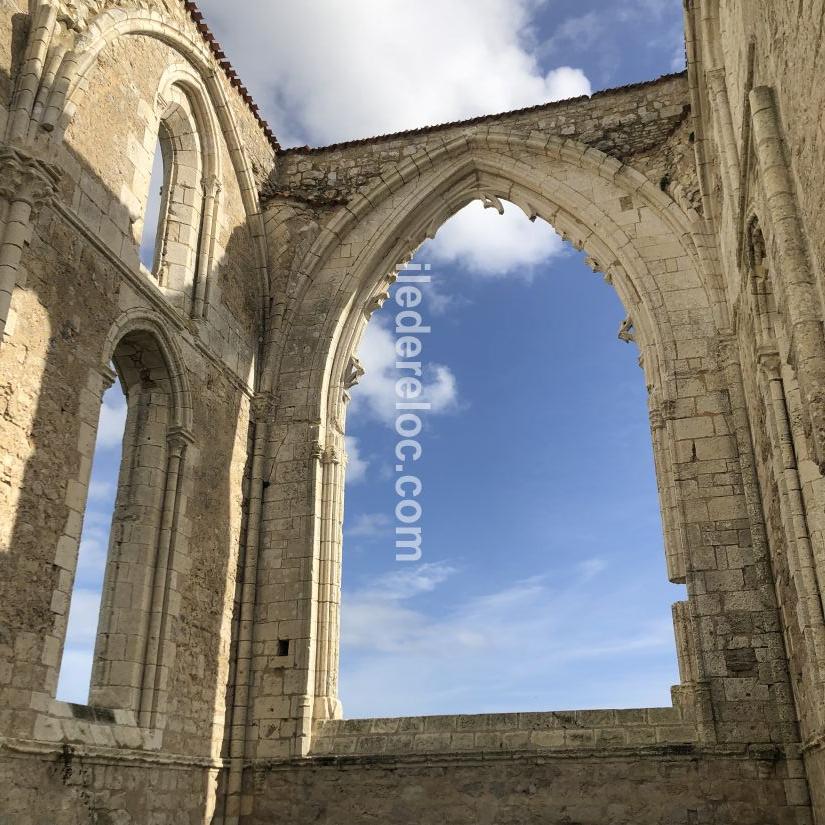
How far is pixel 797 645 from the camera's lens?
258 inches

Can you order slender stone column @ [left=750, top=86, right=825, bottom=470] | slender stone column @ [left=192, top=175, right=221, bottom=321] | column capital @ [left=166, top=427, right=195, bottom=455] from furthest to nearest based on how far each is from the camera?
1. slender stone column @ [left=192, top=175, right=221, bottom=321]
2. column capital @ [left=166, top=427, right=195, bottom=455]
3. slender stone column @ [left=750, top=86, right=825, bottom=470]

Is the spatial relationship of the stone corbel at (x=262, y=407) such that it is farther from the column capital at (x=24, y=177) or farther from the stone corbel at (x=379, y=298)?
the column capital at (x=24, y=177)

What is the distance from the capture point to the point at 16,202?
→ 19.7ft

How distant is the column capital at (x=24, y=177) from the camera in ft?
19.6

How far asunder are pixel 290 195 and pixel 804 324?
25.1 feet

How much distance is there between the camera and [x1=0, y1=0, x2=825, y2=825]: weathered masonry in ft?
18.9

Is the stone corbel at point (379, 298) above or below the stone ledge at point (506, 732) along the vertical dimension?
above

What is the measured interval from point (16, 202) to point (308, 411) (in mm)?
4116

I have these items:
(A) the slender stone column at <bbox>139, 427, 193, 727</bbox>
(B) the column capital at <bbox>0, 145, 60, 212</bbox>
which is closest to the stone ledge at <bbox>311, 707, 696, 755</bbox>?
(A) the slender stone column at <bbox>139, 427, 193, 727</bbox>

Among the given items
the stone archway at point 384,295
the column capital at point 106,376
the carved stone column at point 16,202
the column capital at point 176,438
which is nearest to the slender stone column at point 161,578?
the column capital at point 176,438

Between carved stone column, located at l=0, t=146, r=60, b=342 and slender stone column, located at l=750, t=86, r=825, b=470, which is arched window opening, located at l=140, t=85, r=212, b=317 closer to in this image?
carved stone column, located at l=0, t=146, r=60, b=342

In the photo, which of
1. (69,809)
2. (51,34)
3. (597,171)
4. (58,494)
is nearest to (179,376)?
(58,494)

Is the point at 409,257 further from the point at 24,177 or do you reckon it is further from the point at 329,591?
the point at 24,177

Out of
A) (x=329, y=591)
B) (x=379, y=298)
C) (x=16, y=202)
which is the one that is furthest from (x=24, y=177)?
(x=379, y=298)
